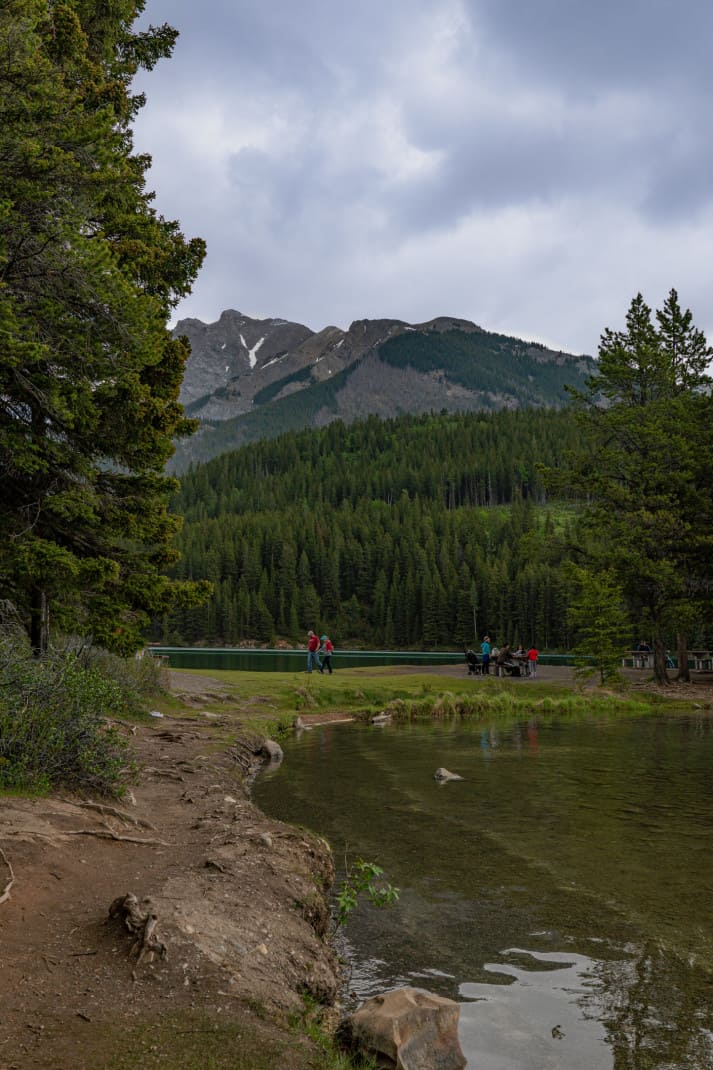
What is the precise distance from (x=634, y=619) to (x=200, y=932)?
41068 mm

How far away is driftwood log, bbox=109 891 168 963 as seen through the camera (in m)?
6.02

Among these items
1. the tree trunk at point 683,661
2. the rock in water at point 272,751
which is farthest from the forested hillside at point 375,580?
the rock in water at point 272,751

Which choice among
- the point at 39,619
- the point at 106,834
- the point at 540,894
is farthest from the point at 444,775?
the point at 106,834

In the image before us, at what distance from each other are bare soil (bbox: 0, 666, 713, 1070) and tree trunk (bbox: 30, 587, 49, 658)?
4.95 m

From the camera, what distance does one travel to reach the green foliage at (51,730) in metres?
10.2

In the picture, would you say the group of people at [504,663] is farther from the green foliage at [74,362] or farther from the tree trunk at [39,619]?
the tree trunk at [39,619]

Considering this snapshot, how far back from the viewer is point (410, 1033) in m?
5.69

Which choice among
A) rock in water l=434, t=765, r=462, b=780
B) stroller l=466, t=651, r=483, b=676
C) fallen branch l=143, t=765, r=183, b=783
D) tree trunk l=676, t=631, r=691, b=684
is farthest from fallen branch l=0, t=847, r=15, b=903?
tree trunk l=676, t=631, r=691, b=684

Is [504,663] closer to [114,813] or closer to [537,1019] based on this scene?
[114,813]

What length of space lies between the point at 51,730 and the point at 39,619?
5799mm

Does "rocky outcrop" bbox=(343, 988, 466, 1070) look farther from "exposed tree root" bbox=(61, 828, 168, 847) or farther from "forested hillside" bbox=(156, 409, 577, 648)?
"forested hillside" bbox=(156, 409, 577, 648)

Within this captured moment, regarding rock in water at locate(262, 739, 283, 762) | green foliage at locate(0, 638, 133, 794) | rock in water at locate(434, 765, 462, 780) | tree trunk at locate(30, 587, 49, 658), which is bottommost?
rock in water at locate(262, 739, 283, 762)

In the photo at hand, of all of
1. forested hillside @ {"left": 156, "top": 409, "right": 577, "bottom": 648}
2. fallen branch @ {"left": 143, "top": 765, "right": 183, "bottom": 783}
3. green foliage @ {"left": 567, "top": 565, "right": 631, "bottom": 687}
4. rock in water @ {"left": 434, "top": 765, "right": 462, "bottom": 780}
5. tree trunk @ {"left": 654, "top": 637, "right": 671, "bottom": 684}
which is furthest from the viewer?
forested hillside @ {"left": 156, "top": 409, "right": 577, "bottom": 648}

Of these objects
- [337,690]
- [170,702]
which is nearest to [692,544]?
[337,690]
